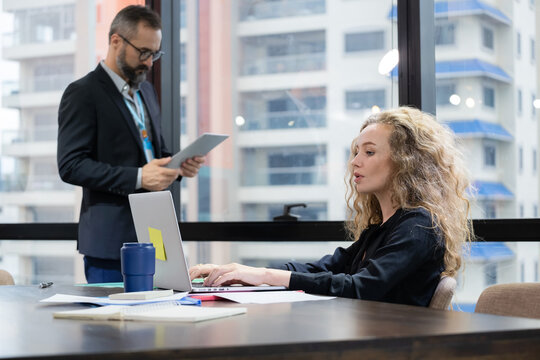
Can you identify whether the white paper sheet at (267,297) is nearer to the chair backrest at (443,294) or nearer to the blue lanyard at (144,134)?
the chair backrest at (443,294)

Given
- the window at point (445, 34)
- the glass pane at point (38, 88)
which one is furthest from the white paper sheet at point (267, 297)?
the glass pane at point (38, 88)

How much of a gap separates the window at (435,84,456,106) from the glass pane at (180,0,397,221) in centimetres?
23

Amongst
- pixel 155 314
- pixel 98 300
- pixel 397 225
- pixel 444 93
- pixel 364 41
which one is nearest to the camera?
pixel 155 314

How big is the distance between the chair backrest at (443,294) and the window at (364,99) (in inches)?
69.7

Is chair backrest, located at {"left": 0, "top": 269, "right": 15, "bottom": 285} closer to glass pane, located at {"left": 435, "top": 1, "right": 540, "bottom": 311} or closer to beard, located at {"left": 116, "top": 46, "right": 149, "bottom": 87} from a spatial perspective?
beard, located at {"left": 116, "top": 46, "right": 149, "bottom": 87}

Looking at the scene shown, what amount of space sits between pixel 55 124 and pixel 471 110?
2.53 metres

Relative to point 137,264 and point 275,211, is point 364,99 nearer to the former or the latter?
point 275,211

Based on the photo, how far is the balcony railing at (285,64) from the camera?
12.1 feet

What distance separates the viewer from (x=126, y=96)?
3.18m

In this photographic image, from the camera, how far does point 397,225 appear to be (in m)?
2.08

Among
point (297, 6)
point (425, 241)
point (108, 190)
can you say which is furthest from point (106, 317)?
point (297, 6)

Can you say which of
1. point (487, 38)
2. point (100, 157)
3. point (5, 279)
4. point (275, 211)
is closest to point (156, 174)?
point (100, 157)

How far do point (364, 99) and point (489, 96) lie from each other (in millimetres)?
624

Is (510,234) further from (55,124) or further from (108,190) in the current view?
(55,124)
